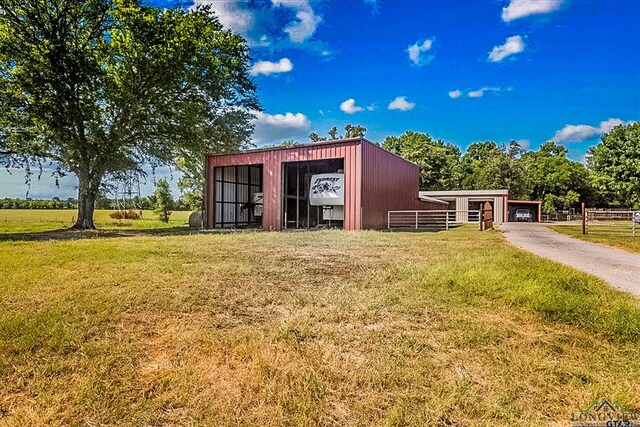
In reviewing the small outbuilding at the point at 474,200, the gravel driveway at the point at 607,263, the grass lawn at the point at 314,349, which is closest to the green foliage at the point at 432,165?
the small outbuilding at the point at 474,200

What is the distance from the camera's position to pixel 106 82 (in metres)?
16.8

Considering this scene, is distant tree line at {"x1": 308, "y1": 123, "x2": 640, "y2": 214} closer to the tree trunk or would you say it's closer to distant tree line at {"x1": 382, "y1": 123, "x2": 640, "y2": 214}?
distant tree line at {"x1": 382, "y1": 123, "x2": 640, "y2": 214}

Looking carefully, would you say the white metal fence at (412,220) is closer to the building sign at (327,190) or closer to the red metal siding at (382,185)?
the red metal siding at (382,185)

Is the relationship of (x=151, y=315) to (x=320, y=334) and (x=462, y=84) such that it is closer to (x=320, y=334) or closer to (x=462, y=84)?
(x=320, y=334)

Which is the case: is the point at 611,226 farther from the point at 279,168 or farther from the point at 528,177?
the point at 528,177

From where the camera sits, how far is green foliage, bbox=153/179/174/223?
3228 cm

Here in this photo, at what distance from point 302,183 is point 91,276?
51.7ft

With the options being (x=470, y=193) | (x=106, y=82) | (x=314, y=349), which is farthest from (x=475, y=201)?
(x=314, y=349)

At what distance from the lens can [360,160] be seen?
1526cm

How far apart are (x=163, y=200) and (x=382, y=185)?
2264cm

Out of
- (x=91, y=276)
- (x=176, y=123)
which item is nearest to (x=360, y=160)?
(x=176, y=123)

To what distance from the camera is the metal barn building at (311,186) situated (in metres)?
15.7

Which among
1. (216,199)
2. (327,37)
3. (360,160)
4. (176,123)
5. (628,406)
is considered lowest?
(628,406)

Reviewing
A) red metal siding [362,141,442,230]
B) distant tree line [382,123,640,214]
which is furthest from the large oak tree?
distant tree line [382,123,640,214]
